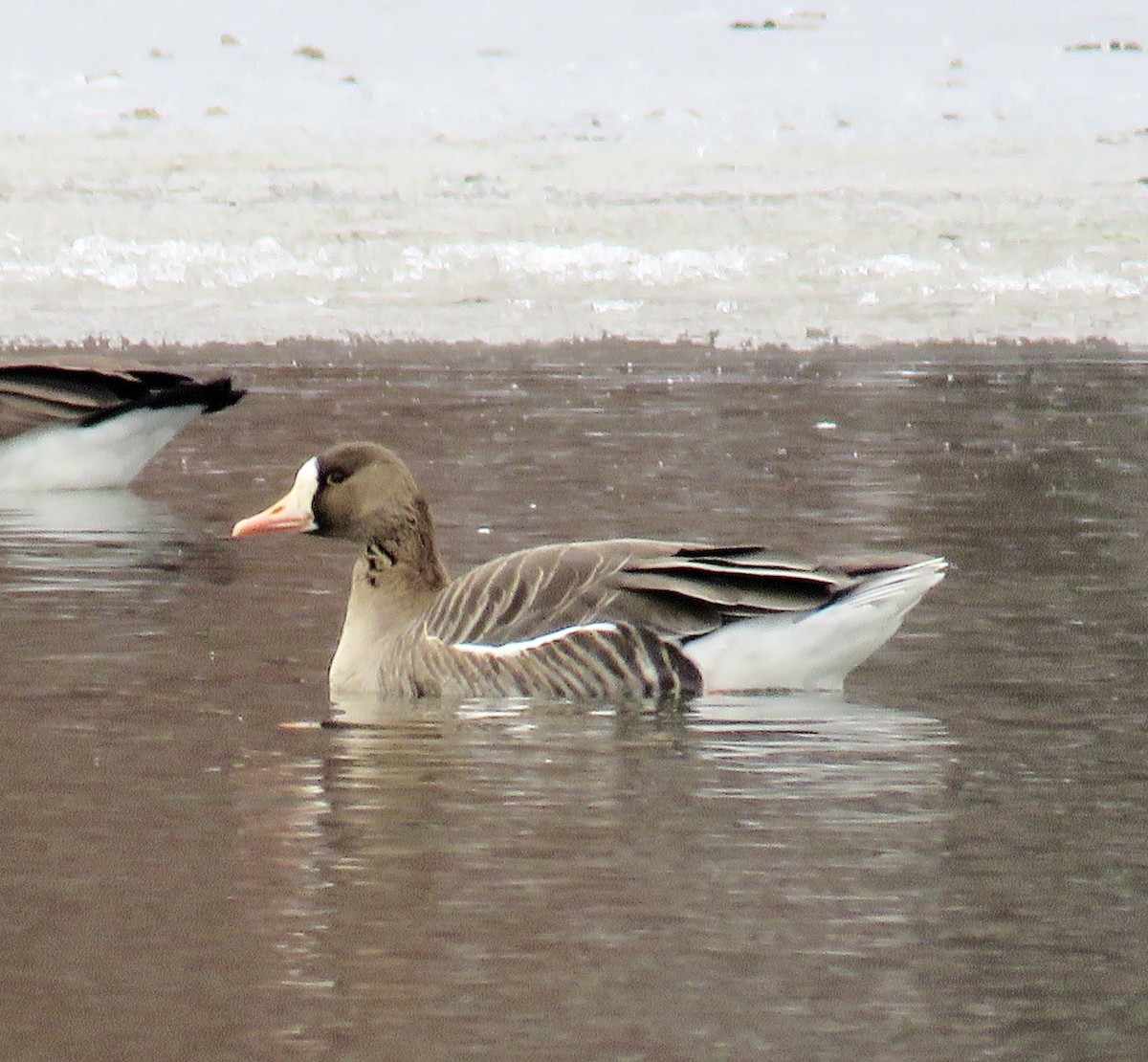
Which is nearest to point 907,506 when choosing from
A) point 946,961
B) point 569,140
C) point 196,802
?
point 196,802

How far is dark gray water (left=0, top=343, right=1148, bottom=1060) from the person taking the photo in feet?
13.1

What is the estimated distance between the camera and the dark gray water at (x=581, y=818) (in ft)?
13.1

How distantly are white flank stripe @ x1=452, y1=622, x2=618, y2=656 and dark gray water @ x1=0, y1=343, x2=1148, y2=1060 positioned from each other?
16 centimetres

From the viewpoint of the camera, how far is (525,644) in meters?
6.64

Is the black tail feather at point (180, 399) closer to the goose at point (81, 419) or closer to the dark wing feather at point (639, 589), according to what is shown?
the goose at point (81, 419)

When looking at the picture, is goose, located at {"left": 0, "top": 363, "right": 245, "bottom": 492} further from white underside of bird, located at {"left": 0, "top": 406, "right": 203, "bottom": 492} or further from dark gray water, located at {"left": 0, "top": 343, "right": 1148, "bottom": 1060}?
dark gray water, located at {"left": 0, "top": 343, "right": 1148, "bottom": 1060}

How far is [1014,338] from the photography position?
16.1 m

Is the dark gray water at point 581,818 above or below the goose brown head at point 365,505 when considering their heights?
below

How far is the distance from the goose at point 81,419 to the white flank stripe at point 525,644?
4.64 m

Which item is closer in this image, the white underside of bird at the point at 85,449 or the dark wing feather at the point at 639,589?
the dark wing feather at the point at 639,589

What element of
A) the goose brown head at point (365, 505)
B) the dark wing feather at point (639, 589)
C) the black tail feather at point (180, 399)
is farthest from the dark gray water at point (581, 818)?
the black tail feather at point (180, 399)

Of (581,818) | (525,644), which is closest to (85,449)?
(525,644)

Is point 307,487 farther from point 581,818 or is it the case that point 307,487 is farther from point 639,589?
point 581,818

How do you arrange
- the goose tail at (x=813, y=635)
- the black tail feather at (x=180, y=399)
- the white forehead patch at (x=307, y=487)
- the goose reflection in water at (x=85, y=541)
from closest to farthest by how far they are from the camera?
the goose tail at (x=813, y=635)
the white forehead patch at (x=307, y=487)
the goose reflection in water at (x=85, y=541)
the black tail feather at (x=180, y=399)
